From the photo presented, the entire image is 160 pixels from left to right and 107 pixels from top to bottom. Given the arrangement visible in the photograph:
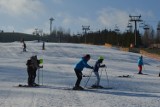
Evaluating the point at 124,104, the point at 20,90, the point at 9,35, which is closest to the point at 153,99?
the point at 124,104

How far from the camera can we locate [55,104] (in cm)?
1471

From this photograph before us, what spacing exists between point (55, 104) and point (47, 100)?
109 centimetres

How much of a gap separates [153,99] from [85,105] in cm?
340

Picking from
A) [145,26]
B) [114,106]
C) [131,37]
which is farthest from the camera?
[131,37]

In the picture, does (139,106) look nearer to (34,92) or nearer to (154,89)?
(34,92)

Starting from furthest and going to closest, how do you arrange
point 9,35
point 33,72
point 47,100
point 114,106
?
point 9,35
point 33,72
point 47,100
point 114,106

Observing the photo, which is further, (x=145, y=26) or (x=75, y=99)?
(x=145, y=26)

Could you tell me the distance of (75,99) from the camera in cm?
1617

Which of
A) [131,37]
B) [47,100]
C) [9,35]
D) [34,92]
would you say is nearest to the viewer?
[47,100]

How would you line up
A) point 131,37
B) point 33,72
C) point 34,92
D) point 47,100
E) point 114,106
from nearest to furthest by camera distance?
point 114,106 < point 47,100 < point 34,92 < point 33,72 < point 131,37

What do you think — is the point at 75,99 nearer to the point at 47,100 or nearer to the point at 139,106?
the point at 47,100

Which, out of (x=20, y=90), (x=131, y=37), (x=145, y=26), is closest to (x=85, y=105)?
(x=20, y=90)

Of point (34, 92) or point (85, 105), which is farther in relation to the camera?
point (34, 92)

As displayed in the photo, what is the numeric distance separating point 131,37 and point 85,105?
110 m
